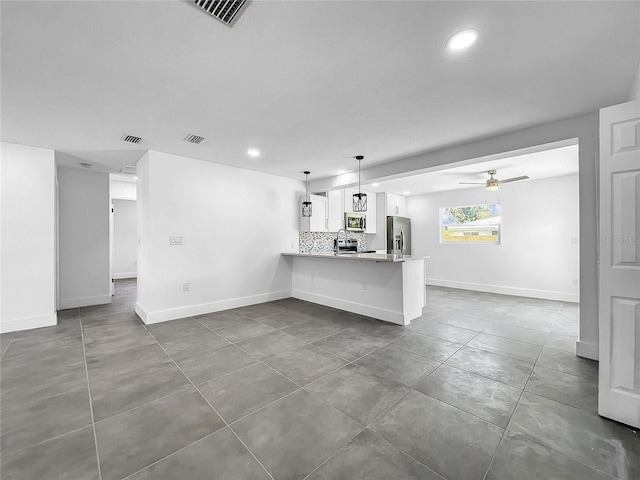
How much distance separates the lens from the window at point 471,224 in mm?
6568

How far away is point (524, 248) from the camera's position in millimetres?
6105

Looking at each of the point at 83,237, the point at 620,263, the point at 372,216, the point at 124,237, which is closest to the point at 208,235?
the point at 83,237

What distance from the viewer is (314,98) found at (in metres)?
2.54

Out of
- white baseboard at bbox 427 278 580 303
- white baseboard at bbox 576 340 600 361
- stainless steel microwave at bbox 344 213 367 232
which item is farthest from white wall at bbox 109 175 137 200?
white baseboard at bbox 576 340 600 361

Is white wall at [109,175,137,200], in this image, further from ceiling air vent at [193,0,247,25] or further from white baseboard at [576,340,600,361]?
white baseboard at [576,340,600,361]

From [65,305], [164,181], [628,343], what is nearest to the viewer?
[628,343]

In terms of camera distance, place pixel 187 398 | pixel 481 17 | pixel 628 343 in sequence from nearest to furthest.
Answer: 1. pixel 481 17
2. pixel 628 343
3. pixel 187 398

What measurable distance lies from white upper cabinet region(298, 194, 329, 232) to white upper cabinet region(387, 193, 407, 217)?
213cm

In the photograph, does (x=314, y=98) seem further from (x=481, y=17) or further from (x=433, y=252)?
(x=433, y=252)

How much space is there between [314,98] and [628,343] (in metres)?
3.02

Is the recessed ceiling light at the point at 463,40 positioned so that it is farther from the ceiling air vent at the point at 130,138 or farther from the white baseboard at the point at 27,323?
the white baseboard at the point at 27,323

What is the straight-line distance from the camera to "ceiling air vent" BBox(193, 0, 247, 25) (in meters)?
1.49

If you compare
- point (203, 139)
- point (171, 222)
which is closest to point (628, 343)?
point (203, 139)

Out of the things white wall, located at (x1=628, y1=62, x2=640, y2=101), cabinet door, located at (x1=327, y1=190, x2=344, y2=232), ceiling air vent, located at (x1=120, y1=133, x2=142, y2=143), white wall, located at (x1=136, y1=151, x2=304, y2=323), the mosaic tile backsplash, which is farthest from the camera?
cabinet door, located at (x1=327, y1=190, x2=344, y2=232)
